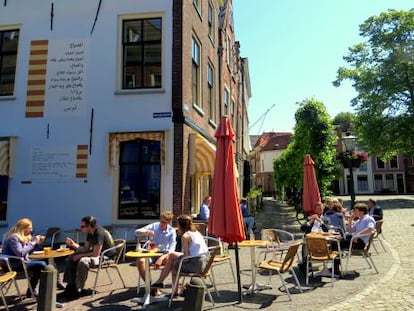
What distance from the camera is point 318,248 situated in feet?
24.0

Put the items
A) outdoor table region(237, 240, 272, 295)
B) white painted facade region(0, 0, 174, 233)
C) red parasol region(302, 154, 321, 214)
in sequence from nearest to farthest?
outdoor table region(237, 240, 272, 295), white painted facade region(0, 0, 174, 233), red parasol region(302, 154, 321, 214)

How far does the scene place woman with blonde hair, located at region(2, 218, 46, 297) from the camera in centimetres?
650

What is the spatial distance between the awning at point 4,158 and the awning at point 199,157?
206 inches

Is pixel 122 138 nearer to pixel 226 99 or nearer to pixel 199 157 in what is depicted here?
pixel 199 157

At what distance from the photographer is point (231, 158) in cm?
653

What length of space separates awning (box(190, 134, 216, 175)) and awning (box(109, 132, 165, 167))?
112 cm

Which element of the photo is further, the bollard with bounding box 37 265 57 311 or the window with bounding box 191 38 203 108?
the window with bounding box 191 38 203 108

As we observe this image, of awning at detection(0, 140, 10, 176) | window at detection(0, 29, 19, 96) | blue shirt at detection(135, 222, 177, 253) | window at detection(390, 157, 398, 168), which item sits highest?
window at detection(390, 157, 398, 168)

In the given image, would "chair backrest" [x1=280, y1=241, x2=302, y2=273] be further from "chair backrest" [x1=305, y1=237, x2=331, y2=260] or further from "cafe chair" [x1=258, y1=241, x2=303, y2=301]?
"chair backrest" [x1=305, y1=237, x2=331, y2=260]

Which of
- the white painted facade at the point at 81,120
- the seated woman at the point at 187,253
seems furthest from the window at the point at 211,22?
the seated woman at the point at 187,253

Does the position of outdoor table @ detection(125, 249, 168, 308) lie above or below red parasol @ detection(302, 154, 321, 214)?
below

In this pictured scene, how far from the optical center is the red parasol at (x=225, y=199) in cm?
621

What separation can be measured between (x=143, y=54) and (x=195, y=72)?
2.59 m

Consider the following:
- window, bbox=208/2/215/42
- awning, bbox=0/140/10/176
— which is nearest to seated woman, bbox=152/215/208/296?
awning, bbox=0/140/10/176
